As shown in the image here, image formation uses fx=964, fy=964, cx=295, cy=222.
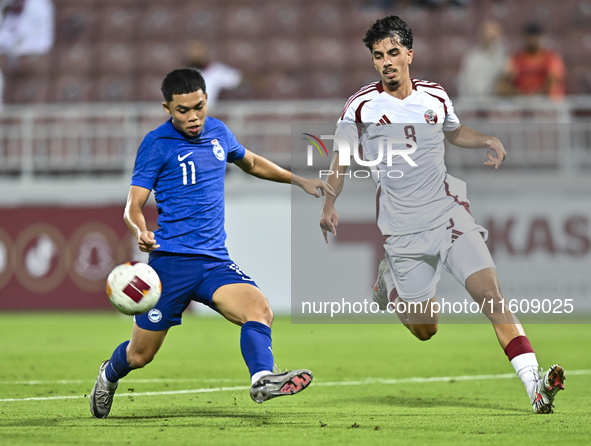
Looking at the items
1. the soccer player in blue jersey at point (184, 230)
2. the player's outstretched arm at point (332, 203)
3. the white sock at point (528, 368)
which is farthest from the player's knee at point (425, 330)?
the soccer player in blue jersey at point (184, 230)

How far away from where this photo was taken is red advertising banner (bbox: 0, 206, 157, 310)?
14.6m

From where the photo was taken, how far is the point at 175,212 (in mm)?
5531

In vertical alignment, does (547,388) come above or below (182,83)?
below

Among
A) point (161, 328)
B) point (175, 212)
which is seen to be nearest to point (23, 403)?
point (161, 328)

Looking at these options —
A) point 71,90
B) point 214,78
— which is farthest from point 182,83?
point 71,90

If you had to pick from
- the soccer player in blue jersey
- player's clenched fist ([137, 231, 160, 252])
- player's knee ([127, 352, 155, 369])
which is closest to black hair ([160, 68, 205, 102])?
the soccer player in blue jersey

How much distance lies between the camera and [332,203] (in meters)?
6.00

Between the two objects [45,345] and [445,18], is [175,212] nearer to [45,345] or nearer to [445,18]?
[45,345]

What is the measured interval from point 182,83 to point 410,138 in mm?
1568

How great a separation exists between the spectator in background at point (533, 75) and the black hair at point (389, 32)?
28.8ft

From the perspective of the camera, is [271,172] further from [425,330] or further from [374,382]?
[374,382]

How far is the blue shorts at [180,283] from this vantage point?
17.9 feet

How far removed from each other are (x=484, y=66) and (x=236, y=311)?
10.2 meters

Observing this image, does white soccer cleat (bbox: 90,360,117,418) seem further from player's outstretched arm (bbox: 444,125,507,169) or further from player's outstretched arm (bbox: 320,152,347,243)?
player's outstretched arm (bbox: 444,125,507,169)
